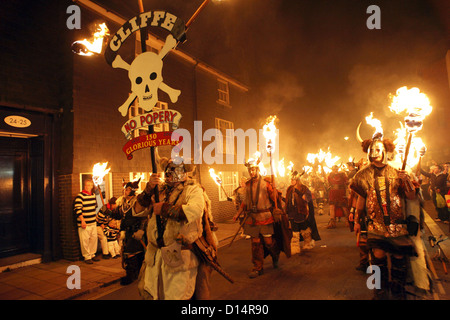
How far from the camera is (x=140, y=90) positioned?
3867mm

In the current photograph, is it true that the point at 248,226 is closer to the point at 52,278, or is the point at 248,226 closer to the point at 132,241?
the point at 132,241

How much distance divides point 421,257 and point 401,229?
0.52 meters

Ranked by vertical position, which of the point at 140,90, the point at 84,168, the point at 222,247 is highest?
the point at 140,90

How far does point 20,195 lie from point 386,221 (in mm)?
9050

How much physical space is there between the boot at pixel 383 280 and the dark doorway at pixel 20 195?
8.30m

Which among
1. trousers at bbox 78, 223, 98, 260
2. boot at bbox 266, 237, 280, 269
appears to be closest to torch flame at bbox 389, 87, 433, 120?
boot at bbox 266, 237, 280, 269

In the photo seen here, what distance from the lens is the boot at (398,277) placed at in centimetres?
381

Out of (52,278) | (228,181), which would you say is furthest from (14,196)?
(228,181)

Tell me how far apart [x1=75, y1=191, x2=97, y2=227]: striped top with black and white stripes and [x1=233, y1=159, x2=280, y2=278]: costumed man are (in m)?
4.31

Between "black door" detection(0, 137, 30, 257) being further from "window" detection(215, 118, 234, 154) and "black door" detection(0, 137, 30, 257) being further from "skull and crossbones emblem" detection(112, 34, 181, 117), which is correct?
"window" detection(215, 118, 234, 154)

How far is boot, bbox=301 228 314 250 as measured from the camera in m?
7.23

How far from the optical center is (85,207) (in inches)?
289
